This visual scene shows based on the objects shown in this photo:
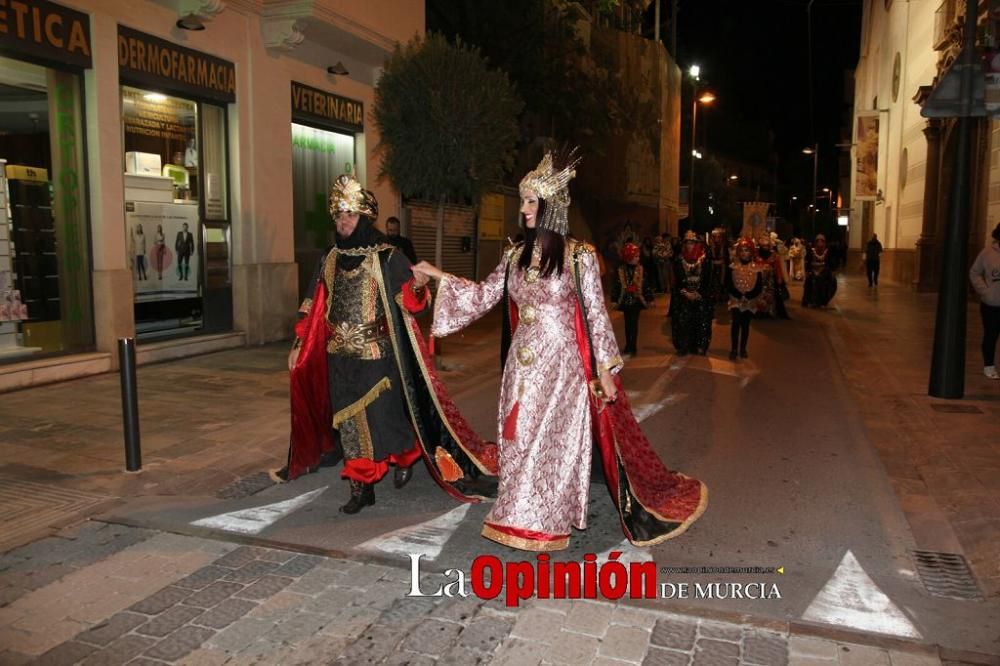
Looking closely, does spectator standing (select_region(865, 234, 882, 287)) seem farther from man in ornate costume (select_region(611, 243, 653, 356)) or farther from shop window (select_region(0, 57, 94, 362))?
shop window (select_region(0, 57, 94, 362))

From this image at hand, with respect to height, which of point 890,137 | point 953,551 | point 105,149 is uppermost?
Result: point 890,137

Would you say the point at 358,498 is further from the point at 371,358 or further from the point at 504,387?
the point at 504,387

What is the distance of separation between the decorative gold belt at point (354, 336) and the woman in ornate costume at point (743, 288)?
25.4 ft

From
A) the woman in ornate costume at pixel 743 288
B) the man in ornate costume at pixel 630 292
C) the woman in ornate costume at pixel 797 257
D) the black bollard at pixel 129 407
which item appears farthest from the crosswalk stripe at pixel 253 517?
the woman in ornate costume at pixel 797 257

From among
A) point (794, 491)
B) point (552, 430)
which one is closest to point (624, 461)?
point (552, 430)

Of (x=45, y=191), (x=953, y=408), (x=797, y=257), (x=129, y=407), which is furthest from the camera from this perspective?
(x=797, y=257)

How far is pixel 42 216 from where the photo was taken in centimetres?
966

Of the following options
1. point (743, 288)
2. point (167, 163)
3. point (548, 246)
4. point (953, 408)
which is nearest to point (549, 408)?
point (548, 246)

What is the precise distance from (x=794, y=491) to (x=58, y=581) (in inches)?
178

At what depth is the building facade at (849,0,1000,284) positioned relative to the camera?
69.3ft

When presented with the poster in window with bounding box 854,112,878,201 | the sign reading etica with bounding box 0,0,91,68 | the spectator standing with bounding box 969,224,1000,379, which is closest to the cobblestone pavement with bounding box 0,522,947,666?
the sign reading etica with bounding box 0,0,91,68

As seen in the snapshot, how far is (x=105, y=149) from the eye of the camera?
32.6ft

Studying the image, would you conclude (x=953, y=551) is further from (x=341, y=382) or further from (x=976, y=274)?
(x=976, y=274)

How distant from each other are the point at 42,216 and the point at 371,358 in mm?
6404
